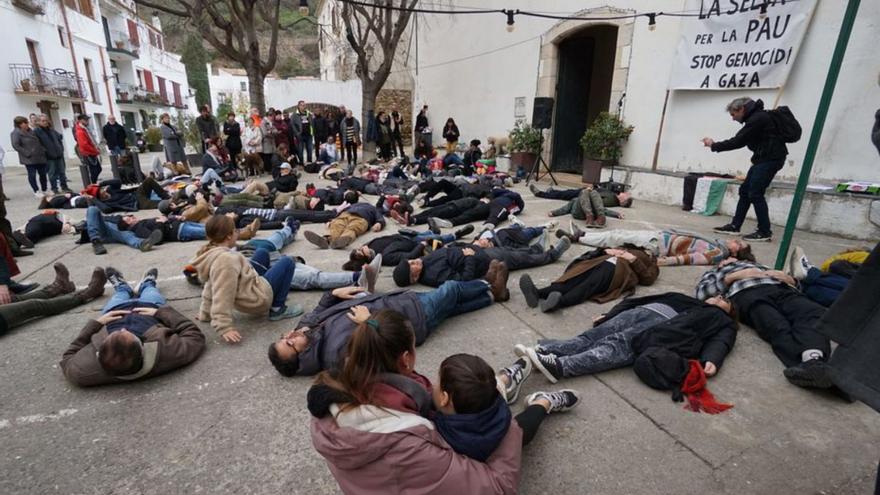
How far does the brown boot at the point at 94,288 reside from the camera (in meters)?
3.94

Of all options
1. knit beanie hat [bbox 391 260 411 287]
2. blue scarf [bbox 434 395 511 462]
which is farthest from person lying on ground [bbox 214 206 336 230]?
blue scarf [bbox 434 395 511 462]

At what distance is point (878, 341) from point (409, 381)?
51.8 inches

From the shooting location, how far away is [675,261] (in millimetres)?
4672

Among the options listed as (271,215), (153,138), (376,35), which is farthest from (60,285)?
(153,138)

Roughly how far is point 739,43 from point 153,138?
97.5 feet

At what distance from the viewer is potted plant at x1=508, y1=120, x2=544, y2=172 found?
11.3 metres

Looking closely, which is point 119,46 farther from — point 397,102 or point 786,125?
point 786,125

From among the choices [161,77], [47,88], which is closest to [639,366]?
[47,88]

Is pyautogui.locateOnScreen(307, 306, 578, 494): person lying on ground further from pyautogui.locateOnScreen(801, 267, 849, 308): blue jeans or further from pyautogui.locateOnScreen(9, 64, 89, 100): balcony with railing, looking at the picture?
pyautogui.locateOnScreen(9, 64, 89, 100): balcony with railing

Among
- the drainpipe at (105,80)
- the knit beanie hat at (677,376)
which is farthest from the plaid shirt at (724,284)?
the drainpipe at (105,80)

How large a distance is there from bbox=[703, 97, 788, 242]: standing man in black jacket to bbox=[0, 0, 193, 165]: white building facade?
18.8 meters

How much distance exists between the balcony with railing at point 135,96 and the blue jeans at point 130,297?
36.4 meters

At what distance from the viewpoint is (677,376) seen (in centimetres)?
259

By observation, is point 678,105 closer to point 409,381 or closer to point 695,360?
point 695,360
